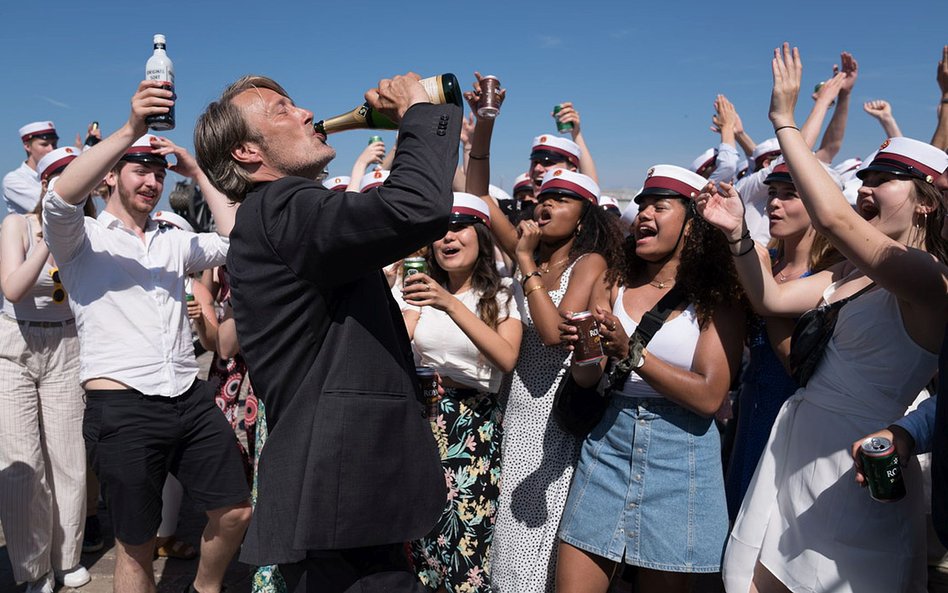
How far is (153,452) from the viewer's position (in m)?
3.61

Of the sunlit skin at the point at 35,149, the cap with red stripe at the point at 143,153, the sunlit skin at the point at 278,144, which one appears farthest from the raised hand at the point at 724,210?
the sunlit skin at the point at 35,149

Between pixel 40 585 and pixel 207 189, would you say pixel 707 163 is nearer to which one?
pixel 207 189

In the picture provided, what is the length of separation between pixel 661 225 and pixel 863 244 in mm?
973

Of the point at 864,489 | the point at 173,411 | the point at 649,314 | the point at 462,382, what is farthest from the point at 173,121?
the point at 864,489

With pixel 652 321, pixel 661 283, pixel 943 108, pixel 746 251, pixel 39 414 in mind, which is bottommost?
pixel 39 414

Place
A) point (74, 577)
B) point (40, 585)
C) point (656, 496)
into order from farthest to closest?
point (74, 577), point (40, 585), point (656, 496)

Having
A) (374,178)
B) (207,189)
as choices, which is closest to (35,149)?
(374,178)

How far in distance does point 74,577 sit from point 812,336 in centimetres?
416

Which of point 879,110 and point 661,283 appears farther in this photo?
point 879,110

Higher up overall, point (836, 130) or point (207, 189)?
point (836, 130)

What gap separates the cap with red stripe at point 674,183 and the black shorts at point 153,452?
2477 millimetres

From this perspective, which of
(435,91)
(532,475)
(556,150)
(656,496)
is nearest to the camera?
(435,91)

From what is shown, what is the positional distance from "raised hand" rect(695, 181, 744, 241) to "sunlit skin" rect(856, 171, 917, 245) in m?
0.54

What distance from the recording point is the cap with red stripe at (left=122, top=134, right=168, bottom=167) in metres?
3.80
